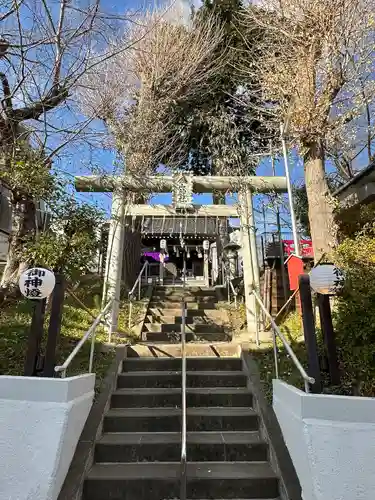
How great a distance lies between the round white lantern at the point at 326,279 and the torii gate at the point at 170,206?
3498mm

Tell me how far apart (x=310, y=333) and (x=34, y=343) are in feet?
8.99

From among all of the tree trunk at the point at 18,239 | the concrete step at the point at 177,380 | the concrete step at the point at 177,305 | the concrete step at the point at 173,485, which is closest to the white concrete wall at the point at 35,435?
the concrete step at the point at 173,485

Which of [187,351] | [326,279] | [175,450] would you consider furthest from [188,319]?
[326,279]

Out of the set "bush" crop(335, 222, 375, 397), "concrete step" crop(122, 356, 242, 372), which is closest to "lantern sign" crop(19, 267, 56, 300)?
"concrete step" crop(122, 356, 242, 372)

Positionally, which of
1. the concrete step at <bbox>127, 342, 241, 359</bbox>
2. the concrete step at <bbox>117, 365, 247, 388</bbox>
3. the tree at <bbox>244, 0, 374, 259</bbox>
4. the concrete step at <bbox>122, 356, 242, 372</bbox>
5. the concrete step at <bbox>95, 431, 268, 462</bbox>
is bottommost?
the concrete step at <bbox>95, 431, 268, 462</bbox>

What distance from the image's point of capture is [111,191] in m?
7.54

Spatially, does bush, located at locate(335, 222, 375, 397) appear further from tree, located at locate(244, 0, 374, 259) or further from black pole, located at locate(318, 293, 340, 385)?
tree, located at locate(244, 0, 374, 259)

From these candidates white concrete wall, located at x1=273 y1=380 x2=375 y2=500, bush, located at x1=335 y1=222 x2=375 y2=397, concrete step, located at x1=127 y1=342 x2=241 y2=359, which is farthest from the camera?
concrete step, located at x1=127 y1=342 x2=241 y2=359

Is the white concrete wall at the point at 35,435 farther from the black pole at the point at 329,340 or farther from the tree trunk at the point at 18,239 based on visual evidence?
the tree trunk at the point at 18,239

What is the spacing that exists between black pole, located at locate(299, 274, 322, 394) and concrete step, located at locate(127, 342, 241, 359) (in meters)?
2.47

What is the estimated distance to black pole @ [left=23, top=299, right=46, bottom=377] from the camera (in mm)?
3482

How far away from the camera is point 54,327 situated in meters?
3.63

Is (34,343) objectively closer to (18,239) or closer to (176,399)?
(176,399)

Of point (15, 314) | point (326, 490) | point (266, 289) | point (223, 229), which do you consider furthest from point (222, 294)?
point (326, 490)
